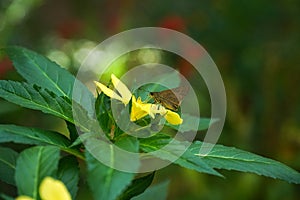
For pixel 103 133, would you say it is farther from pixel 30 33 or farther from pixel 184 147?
pixel 30 33

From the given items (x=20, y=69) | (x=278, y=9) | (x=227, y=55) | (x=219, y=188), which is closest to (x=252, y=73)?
(x=227, y=55)

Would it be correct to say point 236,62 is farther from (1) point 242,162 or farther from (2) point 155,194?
(1) point 242,162

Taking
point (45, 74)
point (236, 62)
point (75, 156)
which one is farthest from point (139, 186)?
point (236, 62)

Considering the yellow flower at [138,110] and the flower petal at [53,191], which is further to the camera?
the yellow flower at [138,110]

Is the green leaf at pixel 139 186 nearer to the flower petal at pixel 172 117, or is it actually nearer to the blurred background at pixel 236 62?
the flower petal at pixel 172 117

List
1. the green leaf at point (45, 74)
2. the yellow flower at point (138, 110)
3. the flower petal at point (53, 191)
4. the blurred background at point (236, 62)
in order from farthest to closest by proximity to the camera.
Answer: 1. the blurred background at point (236, 62)
2. the green leaf at point (45, 74)
3. the yellow flower at point (138, 110)
4. the flower petal at point (53, 191)

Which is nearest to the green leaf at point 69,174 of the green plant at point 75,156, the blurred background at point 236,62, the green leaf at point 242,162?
the green plant at point 75,156

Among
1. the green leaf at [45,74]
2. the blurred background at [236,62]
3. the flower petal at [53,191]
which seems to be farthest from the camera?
the blurred background at [236,62]
